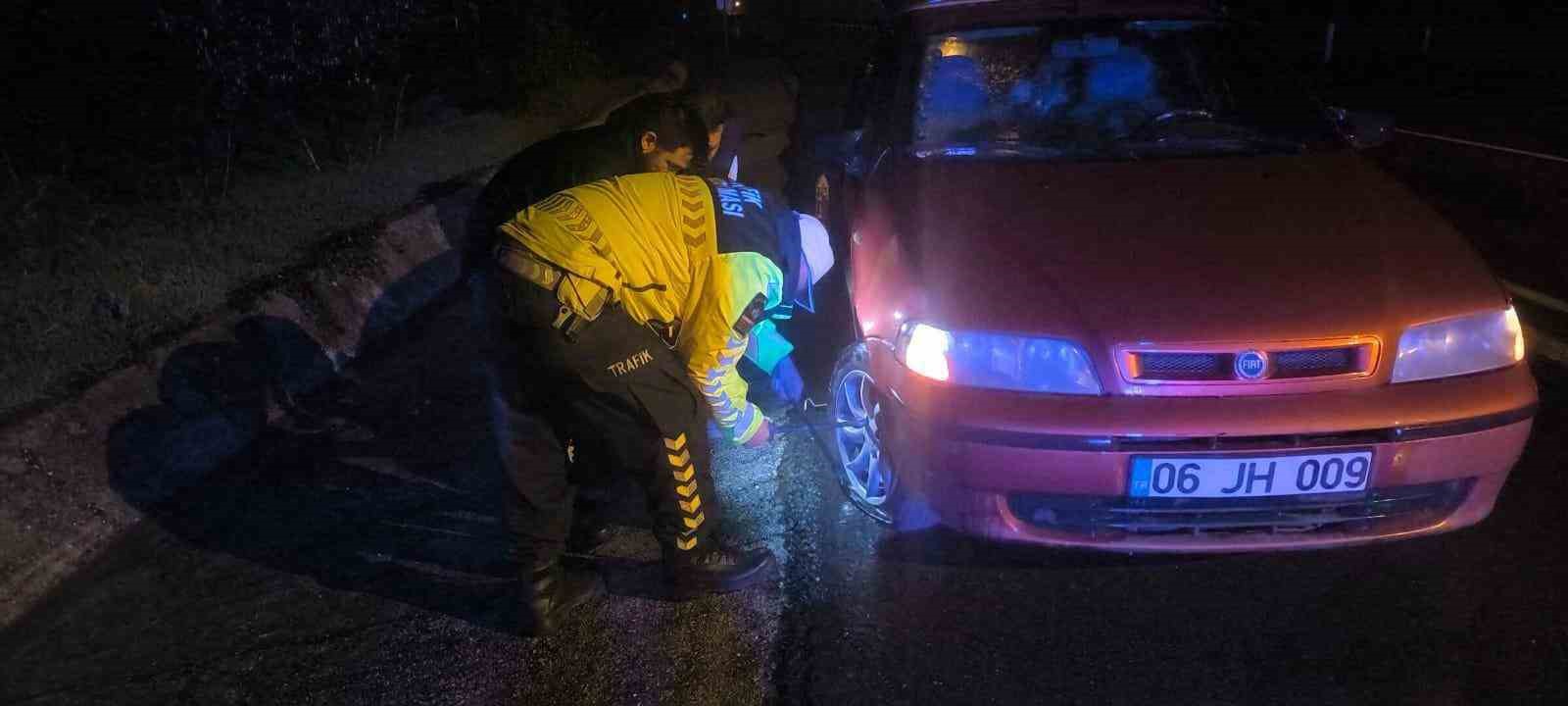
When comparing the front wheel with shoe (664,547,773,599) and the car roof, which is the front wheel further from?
the car roof

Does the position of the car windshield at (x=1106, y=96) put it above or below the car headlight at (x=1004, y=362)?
above

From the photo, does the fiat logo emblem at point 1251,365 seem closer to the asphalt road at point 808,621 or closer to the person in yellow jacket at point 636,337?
the asphalt road at point 808,621

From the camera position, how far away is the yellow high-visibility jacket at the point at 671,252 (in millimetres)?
2723

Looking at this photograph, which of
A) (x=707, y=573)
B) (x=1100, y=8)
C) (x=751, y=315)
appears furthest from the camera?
(x=1100, y=8)

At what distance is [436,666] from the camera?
9.70ft

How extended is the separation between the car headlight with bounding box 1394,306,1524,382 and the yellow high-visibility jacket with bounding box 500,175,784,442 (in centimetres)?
163

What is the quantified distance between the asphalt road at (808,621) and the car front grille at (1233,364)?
69 centimetres

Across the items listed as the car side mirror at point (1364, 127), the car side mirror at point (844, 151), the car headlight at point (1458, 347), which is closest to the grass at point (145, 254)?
the car side mirror at point (844, 151)

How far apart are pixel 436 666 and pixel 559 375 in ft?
2.85

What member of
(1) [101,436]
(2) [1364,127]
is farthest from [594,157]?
Result: (2) [1364,127]

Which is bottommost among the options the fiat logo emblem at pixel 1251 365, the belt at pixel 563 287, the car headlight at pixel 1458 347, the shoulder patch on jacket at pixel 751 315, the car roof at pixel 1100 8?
the car headlight at pixel 1458 347

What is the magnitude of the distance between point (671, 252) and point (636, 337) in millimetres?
242

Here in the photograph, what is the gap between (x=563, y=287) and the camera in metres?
2.72

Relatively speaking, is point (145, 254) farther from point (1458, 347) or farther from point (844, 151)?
point (1458, 347)
